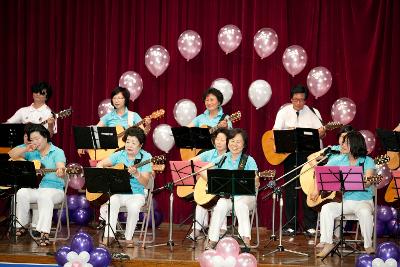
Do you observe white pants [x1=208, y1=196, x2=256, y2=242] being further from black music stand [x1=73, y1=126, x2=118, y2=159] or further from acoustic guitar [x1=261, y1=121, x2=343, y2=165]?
black music stand [x1=73, y1=126, x2=118, y2=159]

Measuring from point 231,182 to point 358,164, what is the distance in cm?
148

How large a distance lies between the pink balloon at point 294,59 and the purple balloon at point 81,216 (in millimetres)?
3303

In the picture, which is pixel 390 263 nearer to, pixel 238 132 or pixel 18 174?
pixel 238 132

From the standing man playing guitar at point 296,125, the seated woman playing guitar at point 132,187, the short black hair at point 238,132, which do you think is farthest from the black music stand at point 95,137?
the standing man playing guitar at point 296,125

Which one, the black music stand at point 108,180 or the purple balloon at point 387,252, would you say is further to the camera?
the black music stand at point 108,180

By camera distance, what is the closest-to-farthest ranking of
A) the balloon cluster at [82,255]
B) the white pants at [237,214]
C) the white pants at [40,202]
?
1. the balloon cluster at [82,255]
2. the white pants at [237,214]
3. the white pants at [40,202]

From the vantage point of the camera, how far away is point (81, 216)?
10.5 m

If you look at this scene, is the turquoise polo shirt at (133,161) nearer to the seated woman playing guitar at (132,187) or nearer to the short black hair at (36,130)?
the seated woman playing guitar at (132,187)

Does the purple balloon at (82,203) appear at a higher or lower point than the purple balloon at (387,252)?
higher

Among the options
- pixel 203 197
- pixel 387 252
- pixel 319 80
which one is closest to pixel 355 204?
pixel 387 252

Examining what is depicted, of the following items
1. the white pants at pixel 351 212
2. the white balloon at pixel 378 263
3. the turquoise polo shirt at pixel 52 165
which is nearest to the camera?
the white balloon at pixel 378 263

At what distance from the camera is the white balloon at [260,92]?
10.1 metres

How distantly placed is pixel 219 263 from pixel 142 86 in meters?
4.49

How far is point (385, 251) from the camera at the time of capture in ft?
23.6
